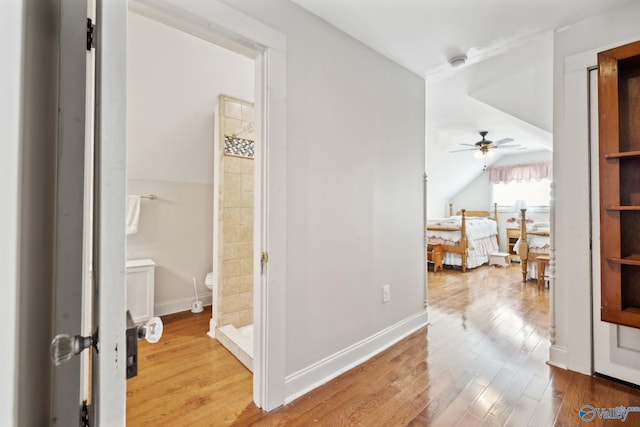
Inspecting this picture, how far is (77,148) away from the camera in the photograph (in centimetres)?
55

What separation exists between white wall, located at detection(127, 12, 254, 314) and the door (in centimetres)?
195

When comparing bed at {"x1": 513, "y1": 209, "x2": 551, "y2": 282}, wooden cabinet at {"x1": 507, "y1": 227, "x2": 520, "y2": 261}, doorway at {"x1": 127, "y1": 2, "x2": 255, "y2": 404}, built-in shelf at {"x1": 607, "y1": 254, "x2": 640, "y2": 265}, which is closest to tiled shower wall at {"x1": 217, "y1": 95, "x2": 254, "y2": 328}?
doorway at {"x1": 127, "y1": 2, "x2": 255, "y2": 404}

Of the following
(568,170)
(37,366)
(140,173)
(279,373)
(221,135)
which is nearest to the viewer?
(37,366)

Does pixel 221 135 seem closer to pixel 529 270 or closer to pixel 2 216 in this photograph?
pixel 2 216

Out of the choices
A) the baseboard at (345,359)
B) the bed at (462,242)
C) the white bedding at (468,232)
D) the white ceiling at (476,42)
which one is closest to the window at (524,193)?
the white bedding at (468,232)

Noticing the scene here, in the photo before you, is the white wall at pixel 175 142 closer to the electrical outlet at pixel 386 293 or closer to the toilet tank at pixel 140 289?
the toilet tank at pixel 140 289

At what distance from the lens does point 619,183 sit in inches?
63.4

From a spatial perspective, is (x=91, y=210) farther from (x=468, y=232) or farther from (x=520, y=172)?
(x=520, y=172)

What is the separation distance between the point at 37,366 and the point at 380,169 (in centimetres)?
215

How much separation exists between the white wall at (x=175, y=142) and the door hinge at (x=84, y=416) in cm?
235

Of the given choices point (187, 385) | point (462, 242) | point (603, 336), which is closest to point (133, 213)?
point (187, 385)

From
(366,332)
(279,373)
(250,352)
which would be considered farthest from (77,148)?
(366,332)

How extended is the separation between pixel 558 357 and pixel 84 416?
2624 millimetres

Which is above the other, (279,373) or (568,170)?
(568,170)
